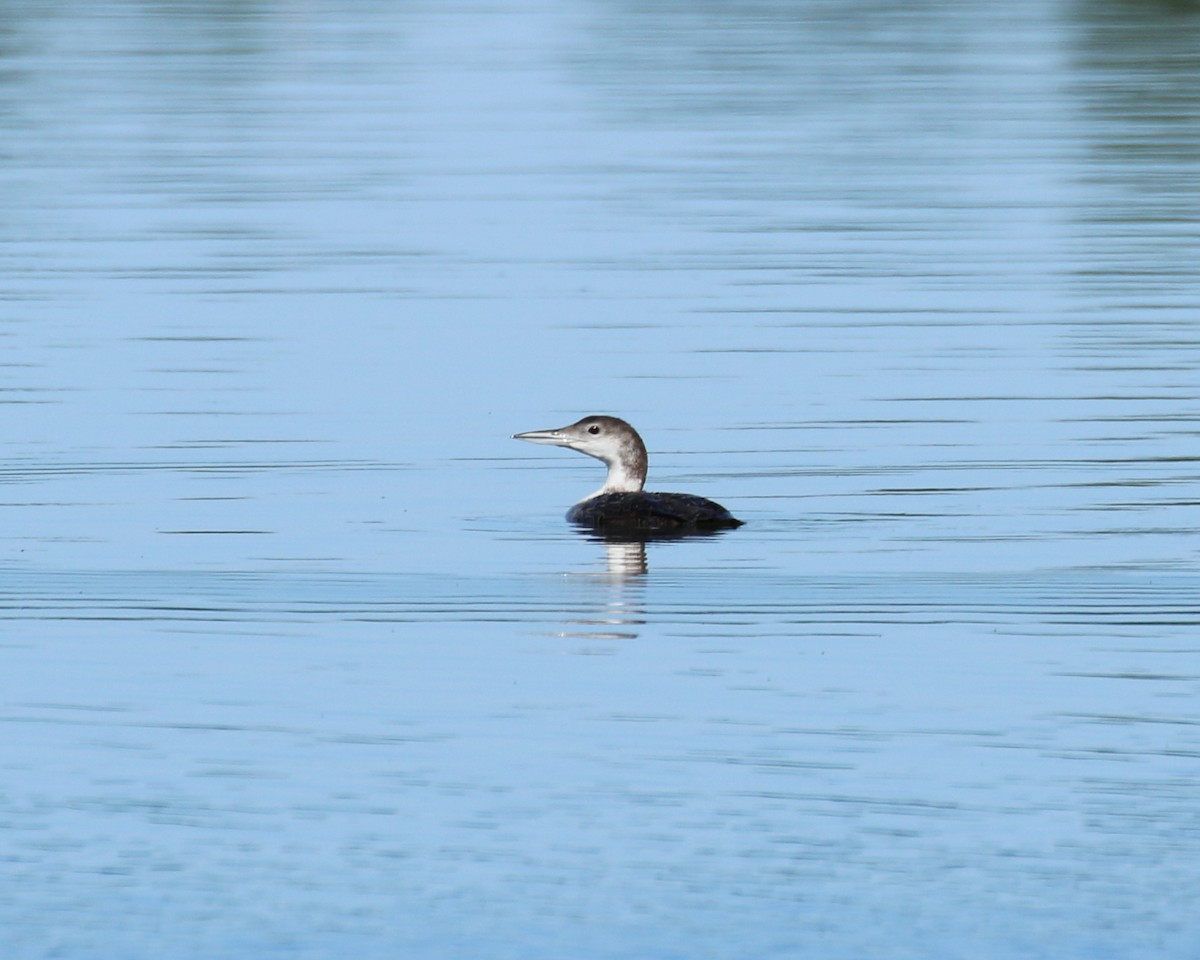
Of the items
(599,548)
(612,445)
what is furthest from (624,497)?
(612,445)

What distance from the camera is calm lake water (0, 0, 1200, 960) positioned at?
8.41 meters

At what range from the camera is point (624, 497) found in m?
14.6

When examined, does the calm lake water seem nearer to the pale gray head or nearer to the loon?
the loon

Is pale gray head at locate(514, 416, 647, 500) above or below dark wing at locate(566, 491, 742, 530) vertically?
above

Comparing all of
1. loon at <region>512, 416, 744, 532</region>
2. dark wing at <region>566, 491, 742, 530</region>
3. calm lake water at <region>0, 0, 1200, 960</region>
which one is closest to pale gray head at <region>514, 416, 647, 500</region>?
loon at <region>512, 416, 744, 532</region>

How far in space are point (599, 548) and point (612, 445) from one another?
155 centimetres

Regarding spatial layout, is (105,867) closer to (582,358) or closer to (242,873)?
(242,873)

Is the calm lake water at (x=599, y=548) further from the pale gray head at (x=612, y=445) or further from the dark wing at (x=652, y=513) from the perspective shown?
the pale gray head at (x=612, y=445)

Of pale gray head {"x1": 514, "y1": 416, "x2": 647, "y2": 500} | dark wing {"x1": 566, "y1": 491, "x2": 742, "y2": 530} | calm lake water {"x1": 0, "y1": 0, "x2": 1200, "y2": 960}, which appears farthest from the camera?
pale gray head {"x1": 514, "y1": 416, "x2": 647, "y2": 500}

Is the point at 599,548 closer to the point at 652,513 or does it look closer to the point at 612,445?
the point at 652,513

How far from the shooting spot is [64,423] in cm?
1731

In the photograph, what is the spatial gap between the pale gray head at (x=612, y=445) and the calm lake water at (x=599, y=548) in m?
0.38

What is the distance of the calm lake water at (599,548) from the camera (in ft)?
27.6

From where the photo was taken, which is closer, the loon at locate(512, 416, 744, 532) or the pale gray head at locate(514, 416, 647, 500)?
the loon at locate(512, 416, 744, 532)
